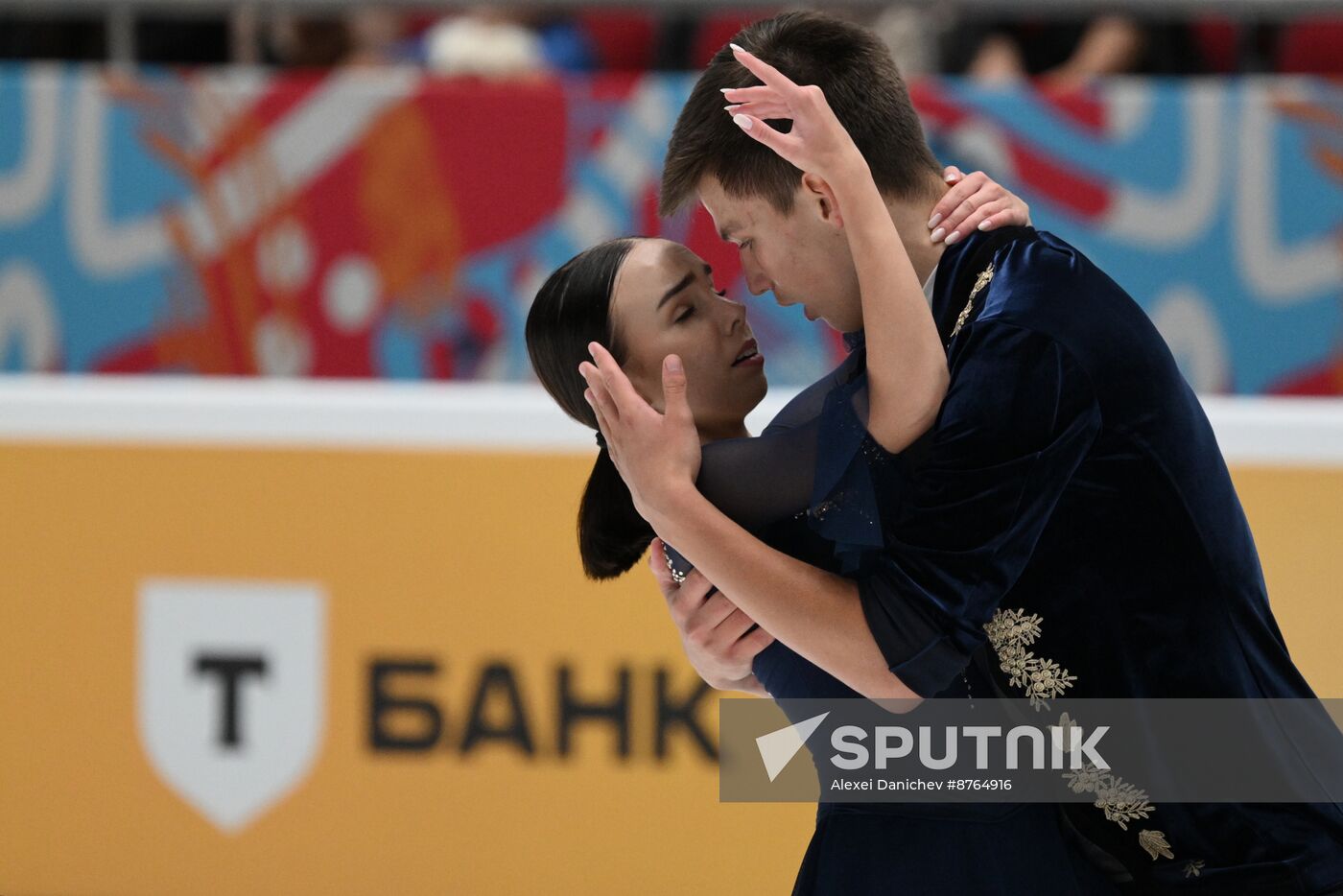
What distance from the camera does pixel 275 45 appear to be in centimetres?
520

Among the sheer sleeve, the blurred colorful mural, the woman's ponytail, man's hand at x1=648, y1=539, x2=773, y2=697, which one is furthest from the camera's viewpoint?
the blurred colorful mural

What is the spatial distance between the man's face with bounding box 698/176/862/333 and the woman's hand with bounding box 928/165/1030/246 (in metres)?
0.10

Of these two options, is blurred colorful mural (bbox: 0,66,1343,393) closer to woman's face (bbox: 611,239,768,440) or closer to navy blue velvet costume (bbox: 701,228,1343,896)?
woman's face (bbox: 611,239,768,440)

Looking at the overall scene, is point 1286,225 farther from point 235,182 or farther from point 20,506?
point 20,506

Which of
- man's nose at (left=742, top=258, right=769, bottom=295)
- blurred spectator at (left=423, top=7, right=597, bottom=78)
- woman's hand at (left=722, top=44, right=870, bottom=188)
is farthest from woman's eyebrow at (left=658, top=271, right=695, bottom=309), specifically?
blurred spectator at (left=423, top=7, right=597, bottom=78)

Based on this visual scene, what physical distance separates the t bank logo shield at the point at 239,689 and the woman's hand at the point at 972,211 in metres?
1.82

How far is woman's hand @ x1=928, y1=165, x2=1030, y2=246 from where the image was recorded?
1.67 meters

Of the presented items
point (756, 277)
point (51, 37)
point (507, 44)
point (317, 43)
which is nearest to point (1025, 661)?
point (756, 277)

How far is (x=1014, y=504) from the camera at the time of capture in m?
1.53

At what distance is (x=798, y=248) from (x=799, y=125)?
211 millimetres

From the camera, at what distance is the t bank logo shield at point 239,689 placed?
313 centimetres

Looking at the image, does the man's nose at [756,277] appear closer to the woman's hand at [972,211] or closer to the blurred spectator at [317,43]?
the woman's hand at [972,211]

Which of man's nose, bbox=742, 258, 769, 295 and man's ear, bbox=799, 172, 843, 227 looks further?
man's nose, bbox=742, 258, 769, 295

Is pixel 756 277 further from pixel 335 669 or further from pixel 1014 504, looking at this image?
pixel 335 669
